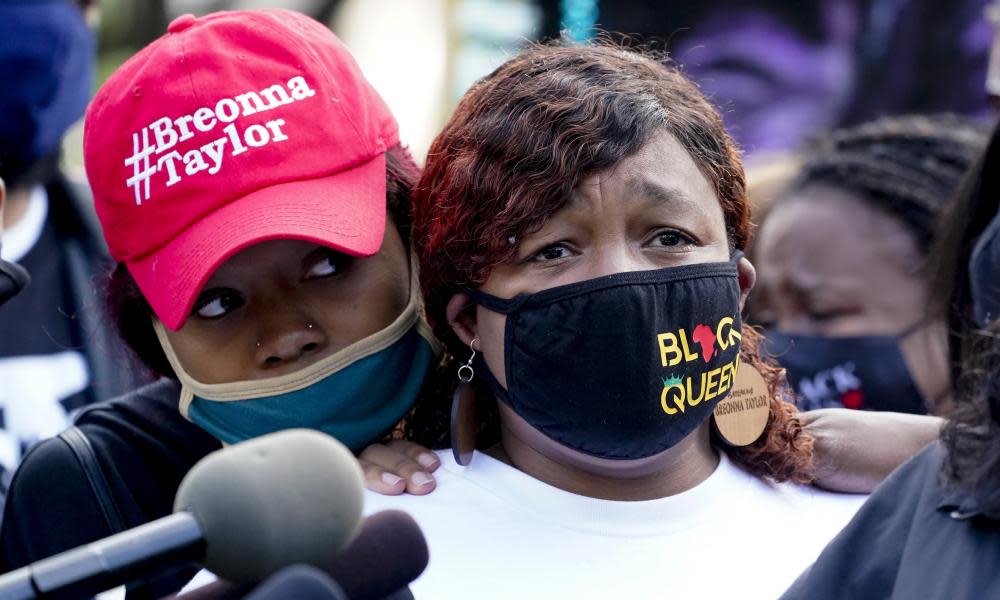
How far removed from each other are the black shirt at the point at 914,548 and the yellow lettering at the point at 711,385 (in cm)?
44

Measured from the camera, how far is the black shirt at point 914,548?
1678 mm

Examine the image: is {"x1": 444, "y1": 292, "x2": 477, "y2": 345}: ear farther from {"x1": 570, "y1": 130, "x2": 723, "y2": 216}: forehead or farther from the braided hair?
the braided hair

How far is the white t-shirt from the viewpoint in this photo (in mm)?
2301

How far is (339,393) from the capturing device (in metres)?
2.49

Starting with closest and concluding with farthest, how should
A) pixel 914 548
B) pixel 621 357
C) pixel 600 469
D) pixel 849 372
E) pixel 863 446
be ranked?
pixel 914 548, pixel 621 357, pixel 600 469, pixel 863 446, pixel 849 372

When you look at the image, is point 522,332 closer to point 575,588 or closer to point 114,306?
point 575,588

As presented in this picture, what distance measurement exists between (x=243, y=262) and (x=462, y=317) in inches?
16.8

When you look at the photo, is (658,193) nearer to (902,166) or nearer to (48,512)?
(48,512)

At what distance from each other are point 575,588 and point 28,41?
2840mm

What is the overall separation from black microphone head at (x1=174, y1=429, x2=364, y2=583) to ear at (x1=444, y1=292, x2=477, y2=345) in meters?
1.14

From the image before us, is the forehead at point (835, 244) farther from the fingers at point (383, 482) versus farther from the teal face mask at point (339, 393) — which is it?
the fingers at point (383, 482)

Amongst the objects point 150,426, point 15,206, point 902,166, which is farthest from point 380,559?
point 902,166

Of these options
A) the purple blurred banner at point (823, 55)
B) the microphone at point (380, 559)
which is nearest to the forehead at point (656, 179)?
the microphone at point (380, 559)

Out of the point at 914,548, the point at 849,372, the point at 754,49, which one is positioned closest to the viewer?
the point at 914,548
